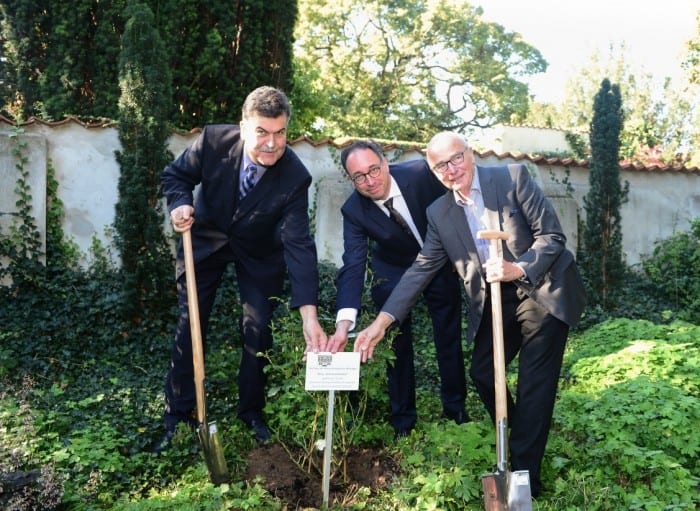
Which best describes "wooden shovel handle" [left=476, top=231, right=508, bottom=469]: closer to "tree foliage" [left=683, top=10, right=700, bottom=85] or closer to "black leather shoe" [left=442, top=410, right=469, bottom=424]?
"black leather shoe" [left=442, top=410, right=469, bottom=424]

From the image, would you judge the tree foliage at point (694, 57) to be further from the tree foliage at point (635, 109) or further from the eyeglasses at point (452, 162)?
the eyeglasses at point (452, 162)

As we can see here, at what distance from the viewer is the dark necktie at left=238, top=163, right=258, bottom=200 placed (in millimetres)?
3977

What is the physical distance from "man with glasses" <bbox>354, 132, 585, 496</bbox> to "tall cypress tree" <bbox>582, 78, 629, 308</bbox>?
5430 mm

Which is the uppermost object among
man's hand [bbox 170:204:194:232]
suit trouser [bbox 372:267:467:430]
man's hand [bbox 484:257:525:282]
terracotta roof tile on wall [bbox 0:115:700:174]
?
terracotta roof tile on wall [bbox 0:115:700:174]

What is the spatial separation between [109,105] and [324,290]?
166 inches

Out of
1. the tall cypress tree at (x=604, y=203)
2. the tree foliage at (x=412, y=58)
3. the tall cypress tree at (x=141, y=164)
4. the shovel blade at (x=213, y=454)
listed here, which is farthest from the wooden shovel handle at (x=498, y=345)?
the tree foliage at (x=412, y=58)

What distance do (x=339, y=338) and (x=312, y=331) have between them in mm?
149

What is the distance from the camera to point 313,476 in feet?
12.1

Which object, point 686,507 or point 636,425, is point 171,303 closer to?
point 636,425

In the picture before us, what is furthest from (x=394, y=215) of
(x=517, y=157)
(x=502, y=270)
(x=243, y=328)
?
(x=517, y=157)

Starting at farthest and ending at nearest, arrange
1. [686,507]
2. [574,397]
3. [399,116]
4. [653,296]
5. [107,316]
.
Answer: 1. [399,116]
2. [653,296]
3. [107,316]
4. [574,397]
5. [686,507]

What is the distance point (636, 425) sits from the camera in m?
4.02

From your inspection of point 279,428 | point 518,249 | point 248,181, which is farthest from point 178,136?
point 518,249

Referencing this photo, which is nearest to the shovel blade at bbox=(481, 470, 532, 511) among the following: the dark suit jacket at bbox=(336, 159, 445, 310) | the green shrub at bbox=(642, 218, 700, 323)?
the dark suit jacket at bbox=(336, 159, 445, 310)
